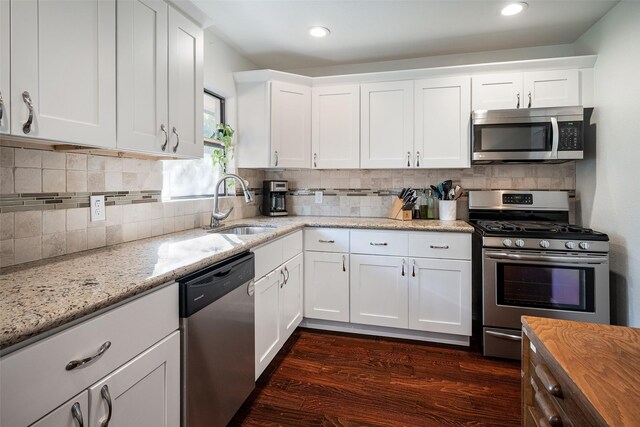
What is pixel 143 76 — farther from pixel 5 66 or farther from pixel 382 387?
pixel 382 387

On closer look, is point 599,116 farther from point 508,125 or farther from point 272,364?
point 272,364

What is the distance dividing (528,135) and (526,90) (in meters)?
0.38

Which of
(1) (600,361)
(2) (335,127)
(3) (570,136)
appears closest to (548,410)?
(1) (600,361)

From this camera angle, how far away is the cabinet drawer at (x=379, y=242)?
2.54 meters

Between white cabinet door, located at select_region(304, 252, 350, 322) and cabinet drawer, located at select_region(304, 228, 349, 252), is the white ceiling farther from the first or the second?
white cabinet door, located at select_region(304, 252, 350, 322)

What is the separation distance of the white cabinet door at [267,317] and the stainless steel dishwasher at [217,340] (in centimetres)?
12

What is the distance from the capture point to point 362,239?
8.57 ft

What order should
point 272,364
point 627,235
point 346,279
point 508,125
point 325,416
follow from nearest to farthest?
point 325,416 < point 627,235 < point 272,364 < point 508,125 < point 346,279

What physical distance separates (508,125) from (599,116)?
60cm

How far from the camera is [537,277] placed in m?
2.24

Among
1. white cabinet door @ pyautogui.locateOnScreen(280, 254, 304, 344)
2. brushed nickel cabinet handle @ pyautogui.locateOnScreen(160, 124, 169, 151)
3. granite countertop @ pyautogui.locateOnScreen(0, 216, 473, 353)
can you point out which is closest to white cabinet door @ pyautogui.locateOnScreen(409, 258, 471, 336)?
white cabinet door @ pyautogui.locateOnScreen(280, 254, 304, 344)

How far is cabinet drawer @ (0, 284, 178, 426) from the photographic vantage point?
0.69 m

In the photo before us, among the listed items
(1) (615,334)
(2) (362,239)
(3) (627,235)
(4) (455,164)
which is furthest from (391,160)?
(1) (615,334)

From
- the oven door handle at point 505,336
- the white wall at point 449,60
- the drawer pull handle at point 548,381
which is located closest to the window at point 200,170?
the white wall at point 449,60
